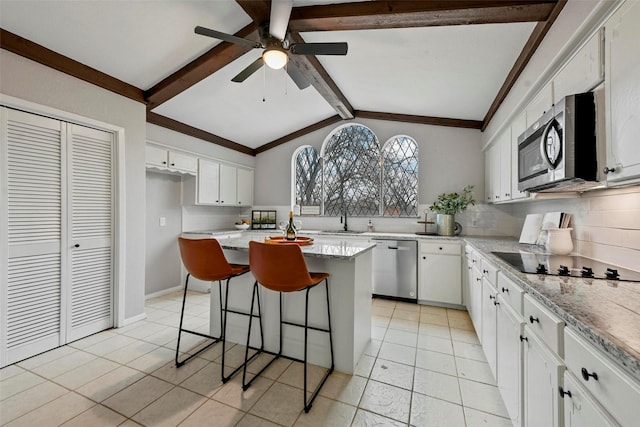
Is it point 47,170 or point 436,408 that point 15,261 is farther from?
point 436,408

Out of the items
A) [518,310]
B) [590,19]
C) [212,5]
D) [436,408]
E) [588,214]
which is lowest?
[436,408]

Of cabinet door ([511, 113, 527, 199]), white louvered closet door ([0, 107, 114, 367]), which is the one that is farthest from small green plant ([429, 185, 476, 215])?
white louvered closet door ([0, 107, 114, 367])

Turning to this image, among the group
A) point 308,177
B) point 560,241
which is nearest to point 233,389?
point 560,241

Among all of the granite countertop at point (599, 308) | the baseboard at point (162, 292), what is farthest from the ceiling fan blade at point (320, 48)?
the baseboard at point (162, 292)

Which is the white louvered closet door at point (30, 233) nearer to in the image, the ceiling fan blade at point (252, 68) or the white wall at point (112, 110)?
the white wall at point (112, 110)

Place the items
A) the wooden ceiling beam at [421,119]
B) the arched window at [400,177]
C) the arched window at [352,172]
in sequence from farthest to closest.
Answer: the arched window at [352,172]
the arched window at [400,177]
the wooden ceiling beam at [421,119]

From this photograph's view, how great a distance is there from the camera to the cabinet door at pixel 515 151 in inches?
94.0

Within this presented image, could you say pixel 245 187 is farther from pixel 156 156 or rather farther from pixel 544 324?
pixel 544 324

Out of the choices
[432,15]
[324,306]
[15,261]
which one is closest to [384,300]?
[324,306]

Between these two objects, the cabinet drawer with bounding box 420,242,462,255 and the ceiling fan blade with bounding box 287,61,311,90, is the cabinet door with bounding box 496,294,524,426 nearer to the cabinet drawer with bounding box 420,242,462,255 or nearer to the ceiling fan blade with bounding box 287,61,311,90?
the cabinet drawer with bounding box 420,242,462,255

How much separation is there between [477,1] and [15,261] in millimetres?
3986

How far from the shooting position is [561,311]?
934 millimetres

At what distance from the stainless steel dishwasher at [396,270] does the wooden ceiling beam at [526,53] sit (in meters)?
1.92

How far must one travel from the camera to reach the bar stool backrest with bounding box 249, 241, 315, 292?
1698 millimetres
